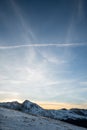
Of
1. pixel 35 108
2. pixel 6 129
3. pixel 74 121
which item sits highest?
pixel 35 108

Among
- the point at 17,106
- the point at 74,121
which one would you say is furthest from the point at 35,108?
the point at 74,121

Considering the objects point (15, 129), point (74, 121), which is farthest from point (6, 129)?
point (74, 121)

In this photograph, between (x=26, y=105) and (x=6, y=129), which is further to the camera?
(x=26, y=105)

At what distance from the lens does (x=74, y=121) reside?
108 meters

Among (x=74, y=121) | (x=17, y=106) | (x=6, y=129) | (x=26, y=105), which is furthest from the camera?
(x=17, y=106)

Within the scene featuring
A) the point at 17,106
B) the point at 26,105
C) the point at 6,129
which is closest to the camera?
the point at 6,129

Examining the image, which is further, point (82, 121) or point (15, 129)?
point (82, 121)

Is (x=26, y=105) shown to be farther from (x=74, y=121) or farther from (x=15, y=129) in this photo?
(x=15, y=129)

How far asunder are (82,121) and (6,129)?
95.9 metres

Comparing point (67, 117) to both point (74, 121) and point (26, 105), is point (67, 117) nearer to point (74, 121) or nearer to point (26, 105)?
point (74, 121)

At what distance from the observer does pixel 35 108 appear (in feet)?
520

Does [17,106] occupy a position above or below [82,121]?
above

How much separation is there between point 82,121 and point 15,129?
94601 millimetres

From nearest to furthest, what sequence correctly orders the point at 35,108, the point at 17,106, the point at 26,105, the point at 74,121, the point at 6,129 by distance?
the point at 6,129 → the point at 74,121 → the point at 35,108 → the point at 26,105 → the point at 17,106
